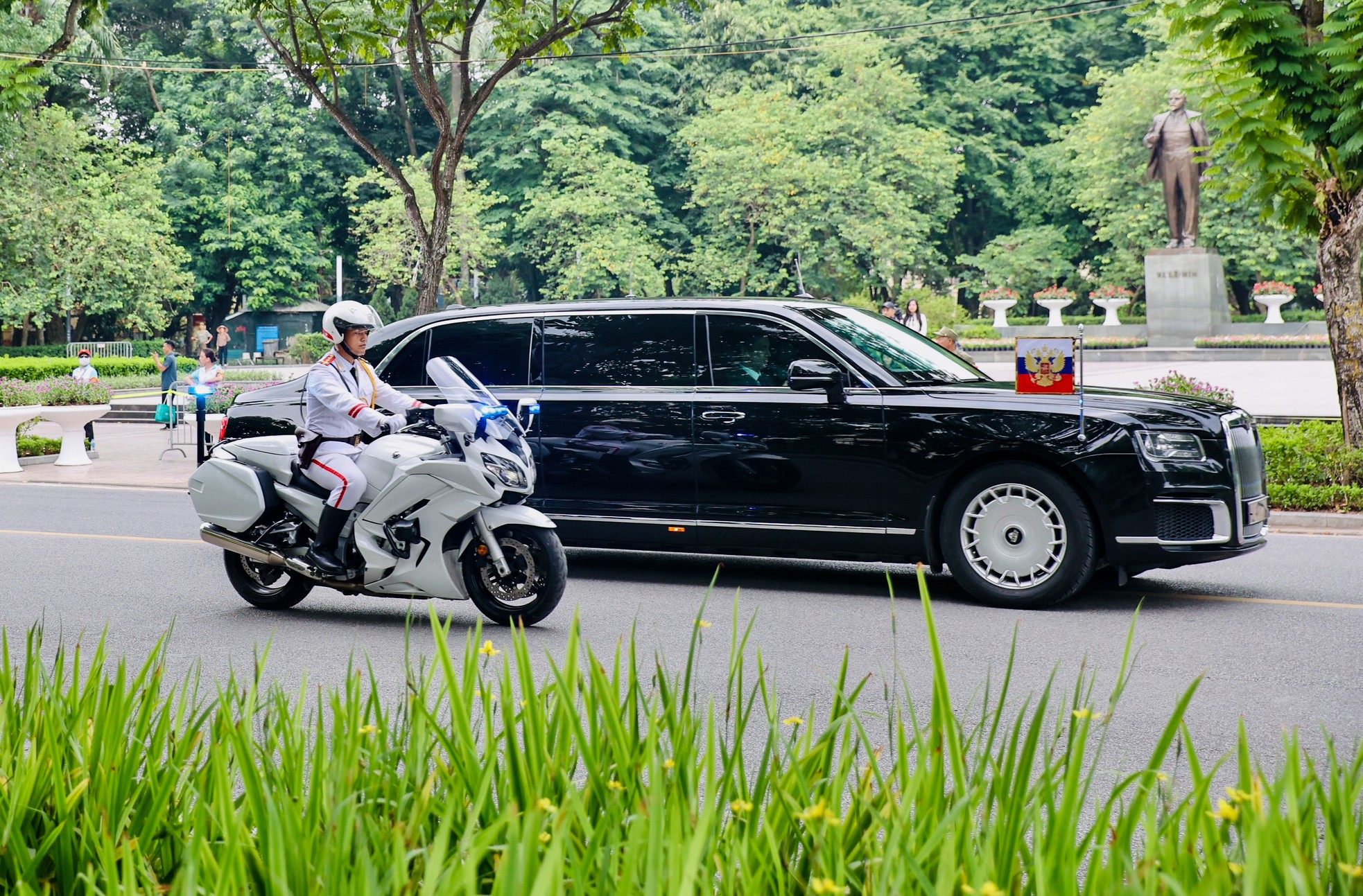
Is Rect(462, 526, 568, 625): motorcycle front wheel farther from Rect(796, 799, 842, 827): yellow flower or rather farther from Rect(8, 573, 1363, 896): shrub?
Rect(796, 799, 842, 827): yellow flower

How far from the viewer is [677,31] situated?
214 feet

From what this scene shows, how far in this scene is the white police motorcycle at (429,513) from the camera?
7.71 m

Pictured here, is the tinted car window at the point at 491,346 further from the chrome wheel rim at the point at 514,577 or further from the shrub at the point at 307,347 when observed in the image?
the shrub at the point at 307,347

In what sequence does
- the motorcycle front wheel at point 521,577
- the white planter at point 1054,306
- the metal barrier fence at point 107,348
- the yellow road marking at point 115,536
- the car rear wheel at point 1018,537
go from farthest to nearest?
the metal barrier fence at point 107,348 → the white planter at point 1054,306 → the yellow road marking at point 115,536 → the car rear wheel at point 1018,537 → the motorcycle front wheel at point 521,577

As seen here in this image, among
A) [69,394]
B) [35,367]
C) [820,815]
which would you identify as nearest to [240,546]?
[820,815]

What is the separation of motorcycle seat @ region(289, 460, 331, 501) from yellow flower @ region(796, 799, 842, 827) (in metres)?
6.20

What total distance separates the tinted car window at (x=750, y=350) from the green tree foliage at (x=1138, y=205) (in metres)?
46.6

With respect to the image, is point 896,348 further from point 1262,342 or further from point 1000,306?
point 1000,306

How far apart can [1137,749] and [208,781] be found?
→ 3.57m

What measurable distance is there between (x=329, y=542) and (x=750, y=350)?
2.90 meters

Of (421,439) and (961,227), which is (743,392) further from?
(961,227)

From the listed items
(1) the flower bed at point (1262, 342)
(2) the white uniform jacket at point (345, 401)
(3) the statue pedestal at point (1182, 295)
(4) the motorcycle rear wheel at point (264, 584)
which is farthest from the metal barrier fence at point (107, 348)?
(2) the white uniform jacket at point (345, 401)

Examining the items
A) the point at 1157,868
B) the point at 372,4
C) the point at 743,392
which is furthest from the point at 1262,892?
the point at 372,4

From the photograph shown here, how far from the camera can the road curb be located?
1215 centimetres
